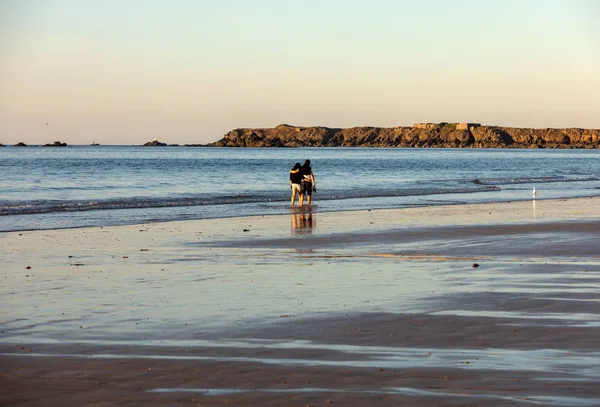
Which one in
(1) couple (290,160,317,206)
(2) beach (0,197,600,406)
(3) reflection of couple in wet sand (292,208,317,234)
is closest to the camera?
(2) beach (0,197,600,406)

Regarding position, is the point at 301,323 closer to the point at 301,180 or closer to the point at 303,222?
the point at 303,222

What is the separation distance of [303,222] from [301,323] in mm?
14536

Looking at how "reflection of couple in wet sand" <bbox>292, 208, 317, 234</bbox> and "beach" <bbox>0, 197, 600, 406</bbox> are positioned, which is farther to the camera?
"reflection of couple in wet sand" <bbox>292, 208, 317, 234</bbox>

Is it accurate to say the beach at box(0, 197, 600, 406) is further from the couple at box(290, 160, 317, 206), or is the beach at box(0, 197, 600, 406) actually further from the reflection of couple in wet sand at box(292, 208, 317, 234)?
the couple at box(290, 160, 317, 206)

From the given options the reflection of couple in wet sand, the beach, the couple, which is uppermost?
the couple

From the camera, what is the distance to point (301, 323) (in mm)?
8875

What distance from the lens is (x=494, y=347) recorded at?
7.73 m

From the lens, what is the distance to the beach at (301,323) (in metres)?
6.50

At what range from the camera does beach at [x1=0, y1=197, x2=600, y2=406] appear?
650 centimetres

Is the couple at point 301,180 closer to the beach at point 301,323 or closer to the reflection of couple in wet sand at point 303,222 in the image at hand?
the reflection of couple in wet sand at point 303,222

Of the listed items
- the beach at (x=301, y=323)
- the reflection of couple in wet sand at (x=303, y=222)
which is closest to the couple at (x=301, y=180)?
the reflection of couple in wet sand at (x=303, y=222)

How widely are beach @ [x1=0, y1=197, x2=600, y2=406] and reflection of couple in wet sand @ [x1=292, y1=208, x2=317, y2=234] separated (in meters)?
3.53

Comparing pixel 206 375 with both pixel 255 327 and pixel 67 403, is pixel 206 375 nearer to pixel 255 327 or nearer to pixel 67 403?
pixel 67 403

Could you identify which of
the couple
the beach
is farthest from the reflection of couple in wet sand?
the beach
